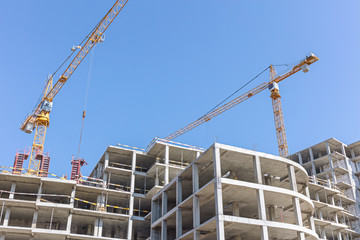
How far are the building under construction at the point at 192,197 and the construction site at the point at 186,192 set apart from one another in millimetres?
115

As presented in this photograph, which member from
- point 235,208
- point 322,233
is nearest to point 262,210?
point 235,208

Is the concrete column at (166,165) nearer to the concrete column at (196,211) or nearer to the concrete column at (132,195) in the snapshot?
the concrete column at (132,195)

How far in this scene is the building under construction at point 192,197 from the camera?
128 feet

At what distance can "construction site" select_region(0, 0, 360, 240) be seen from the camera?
129ft

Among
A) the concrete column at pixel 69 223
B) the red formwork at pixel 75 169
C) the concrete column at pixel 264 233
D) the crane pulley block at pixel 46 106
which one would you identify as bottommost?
the concrete column at pixel 264 233

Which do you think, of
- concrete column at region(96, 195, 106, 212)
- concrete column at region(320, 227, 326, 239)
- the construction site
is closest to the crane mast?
the construction site

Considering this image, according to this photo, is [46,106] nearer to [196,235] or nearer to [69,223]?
[69,223]

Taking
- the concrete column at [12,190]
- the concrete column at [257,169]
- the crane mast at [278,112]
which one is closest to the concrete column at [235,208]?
the concrete column at [257,169]

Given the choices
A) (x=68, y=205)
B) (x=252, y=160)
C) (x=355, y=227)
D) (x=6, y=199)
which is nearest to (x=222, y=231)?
(x=252, y=160)

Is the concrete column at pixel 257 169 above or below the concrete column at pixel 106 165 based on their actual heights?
below

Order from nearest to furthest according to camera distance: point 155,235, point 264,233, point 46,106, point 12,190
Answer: point 264,233 < point 155,235 < point 12,190 < point 46,106

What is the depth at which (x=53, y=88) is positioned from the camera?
3209 inches

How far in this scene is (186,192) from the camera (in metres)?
47.9

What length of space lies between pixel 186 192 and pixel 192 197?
749 centimetres
